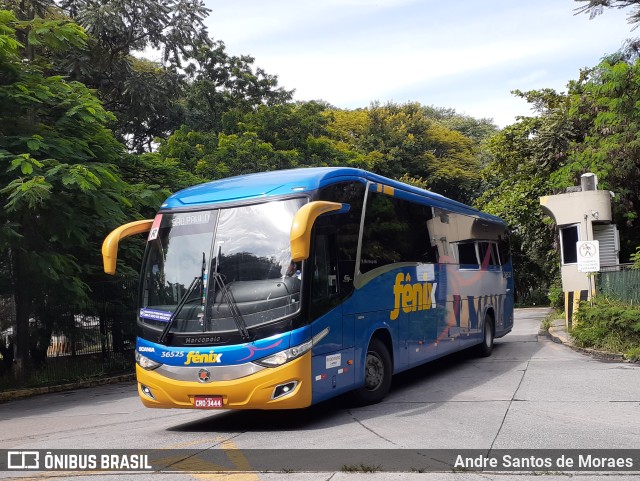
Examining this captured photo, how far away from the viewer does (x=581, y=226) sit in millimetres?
19719

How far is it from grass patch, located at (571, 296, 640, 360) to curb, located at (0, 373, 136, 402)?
1089 centimetres

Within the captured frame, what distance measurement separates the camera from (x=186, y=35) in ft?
99.0

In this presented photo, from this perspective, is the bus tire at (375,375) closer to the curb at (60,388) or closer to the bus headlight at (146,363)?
the bus headlight at (146,363)

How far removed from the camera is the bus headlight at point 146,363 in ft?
29.4

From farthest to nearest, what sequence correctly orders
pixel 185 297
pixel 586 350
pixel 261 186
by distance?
1. pixel 586 350
2. pixel 261 186
3. pixel 185 297

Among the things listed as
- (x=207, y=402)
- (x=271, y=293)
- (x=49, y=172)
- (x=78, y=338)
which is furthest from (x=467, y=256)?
(x=78, y=338)

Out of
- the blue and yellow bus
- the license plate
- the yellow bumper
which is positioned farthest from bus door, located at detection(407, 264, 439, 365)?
the license plate

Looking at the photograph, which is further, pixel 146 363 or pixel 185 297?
pixel 146 363

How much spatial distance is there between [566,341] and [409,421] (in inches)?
409

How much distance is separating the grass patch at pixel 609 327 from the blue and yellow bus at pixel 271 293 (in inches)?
233

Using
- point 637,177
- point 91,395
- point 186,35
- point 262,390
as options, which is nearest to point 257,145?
point 186,35

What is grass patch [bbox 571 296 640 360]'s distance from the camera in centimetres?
1459

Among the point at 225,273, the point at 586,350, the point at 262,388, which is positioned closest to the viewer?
the point at 262,388

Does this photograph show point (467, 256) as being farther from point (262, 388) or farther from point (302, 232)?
point (302, 232)
